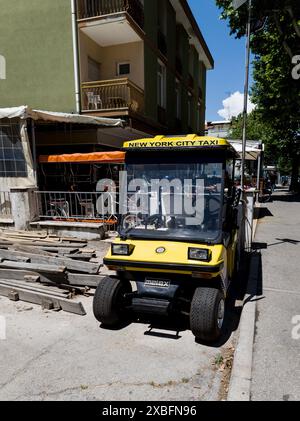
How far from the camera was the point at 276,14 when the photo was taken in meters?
14.8

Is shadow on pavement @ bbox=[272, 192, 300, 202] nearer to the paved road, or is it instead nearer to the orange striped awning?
the orange striped awning

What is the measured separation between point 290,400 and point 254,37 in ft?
61.8

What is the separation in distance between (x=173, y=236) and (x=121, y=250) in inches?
27.3

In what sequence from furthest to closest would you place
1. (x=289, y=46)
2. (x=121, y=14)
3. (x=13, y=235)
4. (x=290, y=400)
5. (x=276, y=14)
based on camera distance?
1. (x=289, y=46)
2. (x=276, y=14)
3. (x=121, y=14)
4. (x=13, y=235)
5. (x=290, y=400)

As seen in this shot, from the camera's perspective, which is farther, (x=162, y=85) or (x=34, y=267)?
(x=162, y=85)

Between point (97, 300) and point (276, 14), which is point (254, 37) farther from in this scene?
point (97, 300)

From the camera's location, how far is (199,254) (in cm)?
382

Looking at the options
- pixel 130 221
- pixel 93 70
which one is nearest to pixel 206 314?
pixel 130 221

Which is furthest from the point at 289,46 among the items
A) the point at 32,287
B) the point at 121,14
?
the point at 32,287

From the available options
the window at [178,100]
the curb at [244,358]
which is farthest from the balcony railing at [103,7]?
the curb at [244,358]

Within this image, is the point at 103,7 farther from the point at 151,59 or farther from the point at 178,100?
the point at 178,100

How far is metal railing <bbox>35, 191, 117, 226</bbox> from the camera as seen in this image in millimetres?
9094

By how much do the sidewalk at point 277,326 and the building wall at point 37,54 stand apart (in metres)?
9.35

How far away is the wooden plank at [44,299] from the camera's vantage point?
484 centimetres
